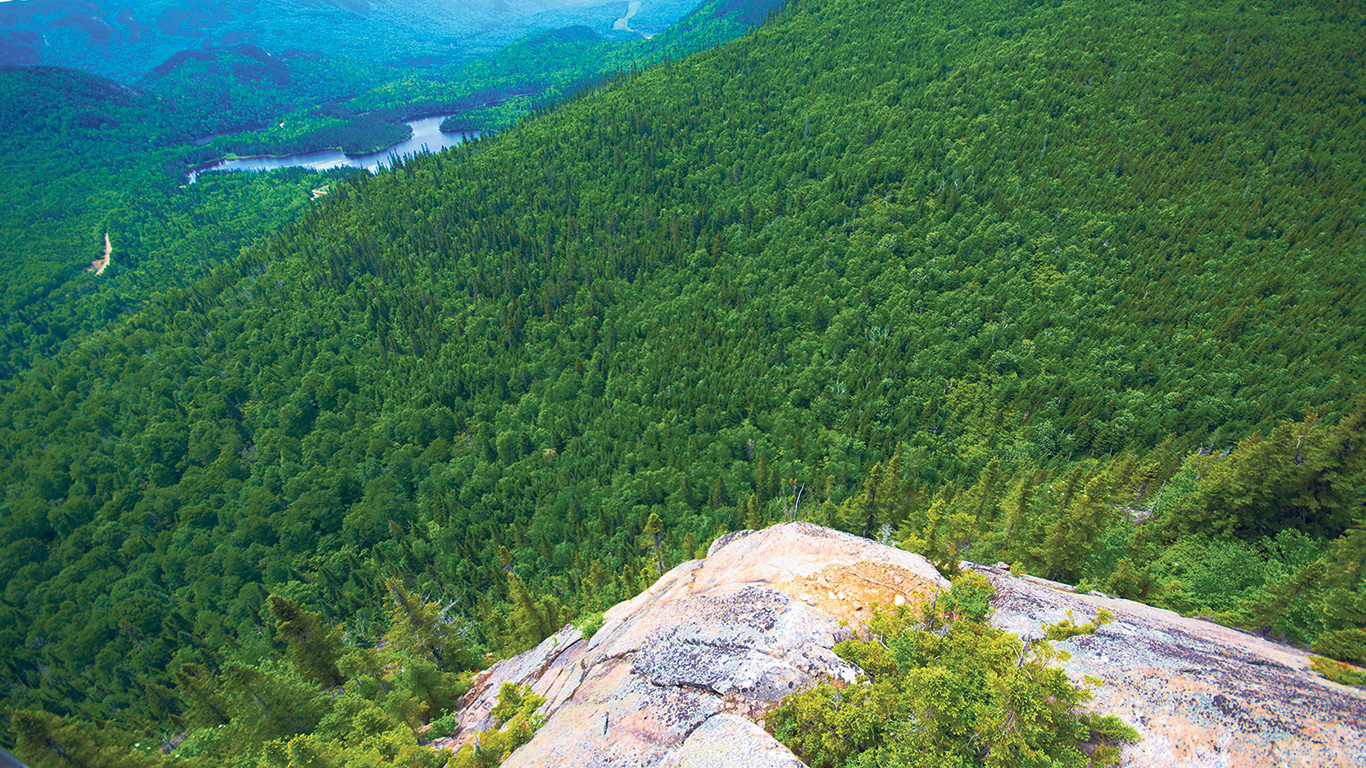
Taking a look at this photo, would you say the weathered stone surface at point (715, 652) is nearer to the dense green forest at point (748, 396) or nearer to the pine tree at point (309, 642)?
the pine tree at point (309, 642)

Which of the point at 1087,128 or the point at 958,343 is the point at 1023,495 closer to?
the point at 958,343

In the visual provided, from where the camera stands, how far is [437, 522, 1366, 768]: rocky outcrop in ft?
74.5

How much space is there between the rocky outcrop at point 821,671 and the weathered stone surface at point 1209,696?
64 millimetres

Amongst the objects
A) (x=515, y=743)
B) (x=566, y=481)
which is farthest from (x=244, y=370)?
(x=515, y=743)

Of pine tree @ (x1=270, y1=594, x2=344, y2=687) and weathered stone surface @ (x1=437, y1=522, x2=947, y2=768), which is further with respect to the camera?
pine tree @ (x1=270, y1=594, x2=344, y2=687)

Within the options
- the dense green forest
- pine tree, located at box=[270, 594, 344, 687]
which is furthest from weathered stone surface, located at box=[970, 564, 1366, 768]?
pine tree, located at box=[270, 594, 344, 687]

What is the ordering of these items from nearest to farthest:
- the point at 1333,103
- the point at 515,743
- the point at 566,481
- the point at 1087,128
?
the point at 515,743
the point at 566,481
the point at 1333,103
the point at 1087,128

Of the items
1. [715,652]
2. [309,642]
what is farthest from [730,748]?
[309,642]

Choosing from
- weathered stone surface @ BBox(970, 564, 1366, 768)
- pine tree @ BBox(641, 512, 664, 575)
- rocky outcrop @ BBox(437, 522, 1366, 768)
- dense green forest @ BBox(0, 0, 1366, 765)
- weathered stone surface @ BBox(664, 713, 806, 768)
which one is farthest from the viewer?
pine tree @ BBox(641, 512, 664, 575)

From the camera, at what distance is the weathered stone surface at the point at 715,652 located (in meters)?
28.1

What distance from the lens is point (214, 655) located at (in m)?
107

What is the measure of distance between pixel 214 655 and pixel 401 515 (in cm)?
4039

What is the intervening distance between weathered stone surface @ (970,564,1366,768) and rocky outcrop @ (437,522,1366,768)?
0.06 metres

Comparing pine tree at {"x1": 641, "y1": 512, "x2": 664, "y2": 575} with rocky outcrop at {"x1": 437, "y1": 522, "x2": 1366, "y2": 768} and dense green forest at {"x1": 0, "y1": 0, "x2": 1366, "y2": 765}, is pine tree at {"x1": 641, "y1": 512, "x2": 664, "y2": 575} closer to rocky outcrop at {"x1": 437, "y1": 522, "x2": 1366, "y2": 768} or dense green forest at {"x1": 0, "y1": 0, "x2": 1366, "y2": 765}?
dense green forest at {"x1": 0, "y1": 0, "x2": 1366, "y2": 765}
